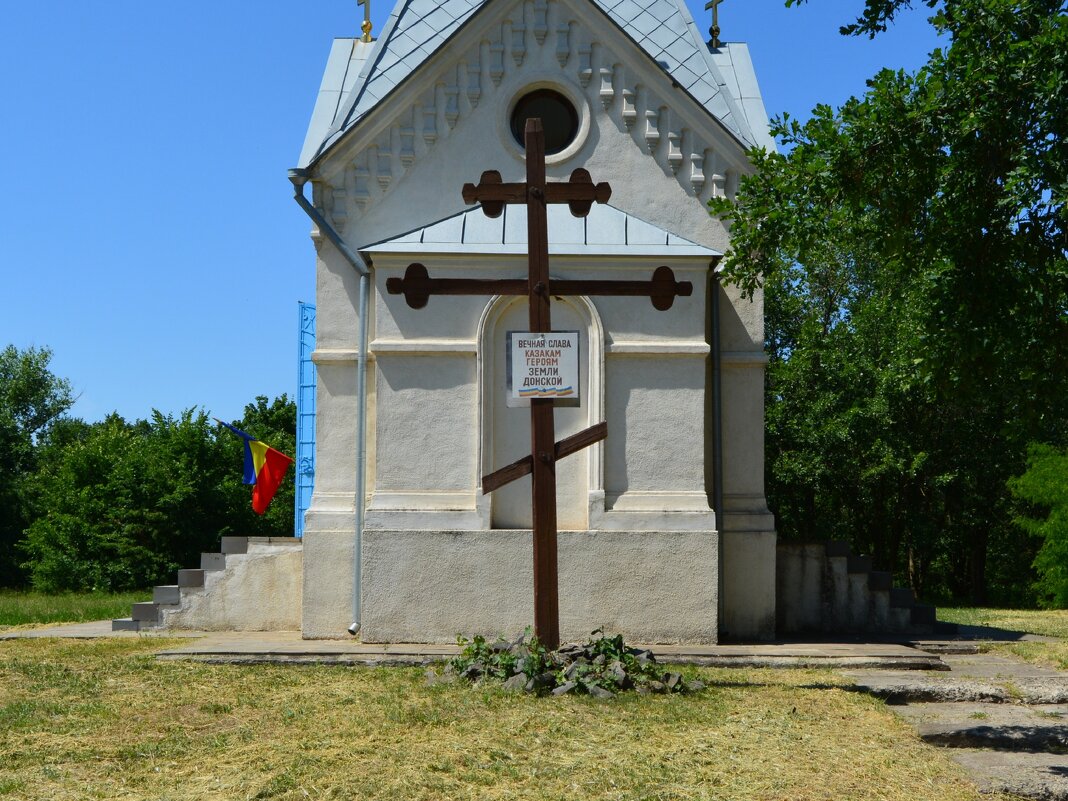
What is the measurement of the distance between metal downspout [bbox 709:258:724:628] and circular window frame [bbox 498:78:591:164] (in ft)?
7.50

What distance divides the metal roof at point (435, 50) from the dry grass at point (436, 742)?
706cm

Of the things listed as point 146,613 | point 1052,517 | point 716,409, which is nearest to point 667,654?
point 716,409

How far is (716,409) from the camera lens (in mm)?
14578

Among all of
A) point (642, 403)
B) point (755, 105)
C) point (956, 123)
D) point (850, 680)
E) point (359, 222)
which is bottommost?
point (850, 680)

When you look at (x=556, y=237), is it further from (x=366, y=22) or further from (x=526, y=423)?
(x=366, y=22)

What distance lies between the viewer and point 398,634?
13.2 m

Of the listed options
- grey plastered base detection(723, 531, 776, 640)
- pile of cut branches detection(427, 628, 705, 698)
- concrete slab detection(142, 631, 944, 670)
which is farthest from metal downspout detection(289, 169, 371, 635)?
grey plastered base detection(723, 531, 776, 640)

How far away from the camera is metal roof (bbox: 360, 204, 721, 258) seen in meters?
13.7

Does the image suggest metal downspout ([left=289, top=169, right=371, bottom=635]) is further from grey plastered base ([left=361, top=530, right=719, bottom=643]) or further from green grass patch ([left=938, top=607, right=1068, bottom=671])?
green grass patch ([left=938, top=607, right=1068, bottom=671])

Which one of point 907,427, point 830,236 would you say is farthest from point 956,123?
point 907,427

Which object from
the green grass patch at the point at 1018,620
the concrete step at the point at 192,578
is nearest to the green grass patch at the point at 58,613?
the concrete step at the point at 192,578

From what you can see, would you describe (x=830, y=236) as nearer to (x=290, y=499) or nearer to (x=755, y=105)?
(x=755, y=105)

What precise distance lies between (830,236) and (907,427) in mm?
22620

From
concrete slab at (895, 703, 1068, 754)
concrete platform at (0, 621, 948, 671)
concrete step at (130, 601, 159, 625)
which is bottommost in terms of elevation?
concrete slab at (895, 703, 1068, 754)
